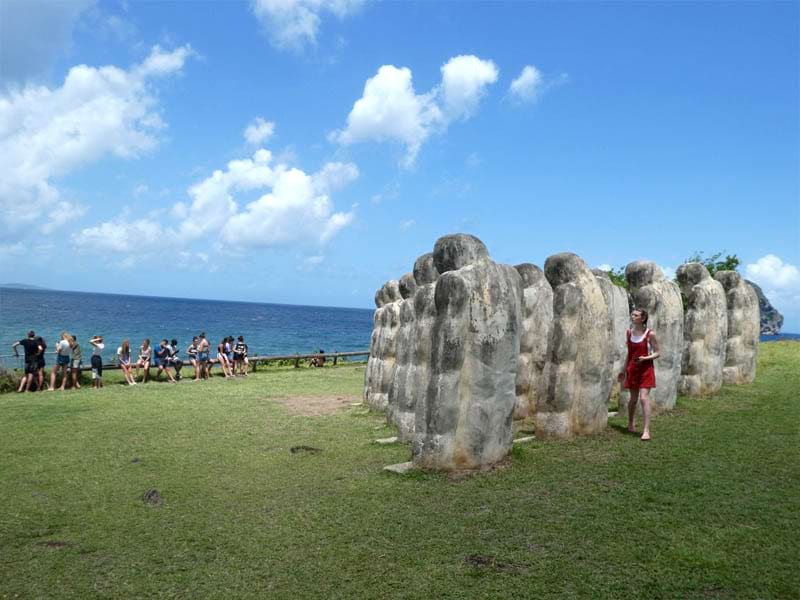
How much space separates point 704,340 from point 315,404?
10.4 meters

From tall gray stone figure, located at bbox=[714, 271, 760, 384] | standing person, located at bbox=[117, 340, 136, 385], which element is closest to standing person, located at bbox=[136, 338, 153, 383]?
standing person, located at bbox=[117, 340, 136, 385]

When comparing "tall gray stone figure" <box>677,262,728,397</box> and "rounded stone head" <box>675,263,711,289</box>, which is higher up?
"rounded stone head" <box>675,263,711,289</box>

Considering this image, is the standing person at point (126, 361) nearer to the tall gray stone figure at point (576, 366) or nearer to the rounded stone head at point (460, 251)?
the rounded stone head at point (460, 251)

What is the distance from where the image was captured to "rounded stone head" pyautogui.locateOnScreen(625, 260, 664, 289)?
1474 centimetres

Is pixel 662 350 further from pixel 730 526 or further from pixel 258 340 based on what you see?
pixel 258 340

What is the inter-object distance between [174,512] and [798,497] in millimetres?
8017

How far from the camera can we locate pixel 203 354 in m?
25.4

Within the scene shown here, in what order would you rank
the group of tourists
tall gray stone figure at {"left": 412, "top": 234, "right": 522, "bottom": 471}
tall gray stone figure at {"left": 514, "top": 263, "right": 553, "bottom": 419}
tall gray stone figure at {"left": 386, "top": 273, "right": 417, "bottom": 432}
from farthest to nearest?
the group of tourists, tall gray stone figure at {"left": 514, "top": 263, "right": 553, "bottom": 419}, tall gray stone figure at {"left": 386, "top": 273, "right": 417, "bottom": 432}, tall gray stone figure at {"left": 412, "top": 234, "right": 522, "bottom": 471}

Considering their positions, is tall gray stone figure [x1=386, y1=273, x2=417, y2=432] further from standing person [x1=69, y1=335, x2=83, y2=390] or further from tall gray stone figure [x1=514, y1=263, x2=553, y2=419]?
standing person [x1=69, y1=335, x2=83, y2=390]

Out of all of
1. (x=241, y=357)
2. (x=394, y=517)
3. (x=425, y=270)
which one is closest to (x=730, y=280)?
(x=425, y=270)

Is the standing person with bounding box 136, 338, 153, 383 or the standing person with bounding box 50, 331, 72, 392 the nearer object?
the standing person with bounding box 50, 331, 72, 392

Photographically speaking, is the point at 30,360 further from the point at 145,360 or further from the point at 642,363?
the point at 642,363

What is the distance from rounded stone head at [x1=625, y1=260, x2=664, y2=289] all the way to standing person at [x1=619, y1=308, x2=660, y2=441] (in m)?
3.44

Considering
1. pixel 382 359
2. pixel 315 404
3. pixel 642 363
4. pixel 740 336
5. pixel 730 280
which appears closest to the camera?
pixel 642 363
